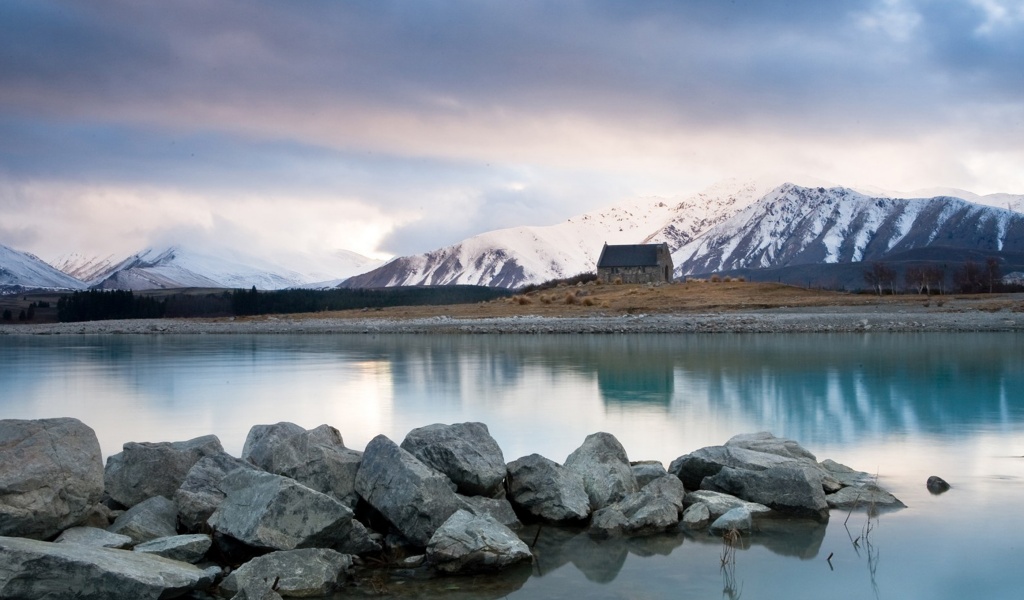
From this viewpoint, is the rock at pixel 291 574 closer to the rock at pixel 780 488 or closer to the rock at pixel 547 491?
the rock at pixel 547 491

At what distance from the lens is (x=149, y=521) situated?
880 centimetres

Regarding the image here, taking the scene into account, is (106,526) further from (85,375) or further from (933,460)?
(85,375)

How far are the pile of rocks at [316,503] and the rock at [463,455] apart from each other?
0.06 feet

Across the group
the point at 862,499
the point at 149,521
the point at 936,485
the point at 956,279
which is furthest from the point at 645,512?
the point at 956,279

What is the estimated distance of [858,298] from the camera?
6266cm

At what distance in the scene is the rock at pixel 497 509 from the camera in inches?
372

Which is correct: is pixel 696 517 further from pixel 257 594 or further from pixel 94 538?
pixel 94 538

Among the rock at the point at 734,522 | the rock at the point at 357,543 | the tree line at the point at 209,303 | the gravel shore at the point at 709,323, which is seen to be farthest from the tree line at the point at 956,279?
the rock at the point at 357,543

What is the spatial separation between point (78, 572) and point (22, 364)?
35312 millimetres

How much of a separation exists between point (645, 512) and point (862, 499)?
2.75m

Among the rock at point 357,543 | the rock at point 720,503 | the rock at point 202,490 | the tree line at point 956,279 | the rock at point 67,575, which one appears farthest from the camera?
the tree line at point 956,279

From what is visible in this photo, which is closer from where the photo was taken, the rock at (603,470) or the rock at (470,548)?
the rock at (470,548)

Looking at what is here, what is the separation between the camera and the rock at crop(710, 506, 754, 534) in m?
9.25

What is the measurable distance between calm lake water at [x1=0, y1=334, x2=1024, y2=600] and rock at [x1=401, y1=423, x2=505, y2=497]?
3.01 ft
